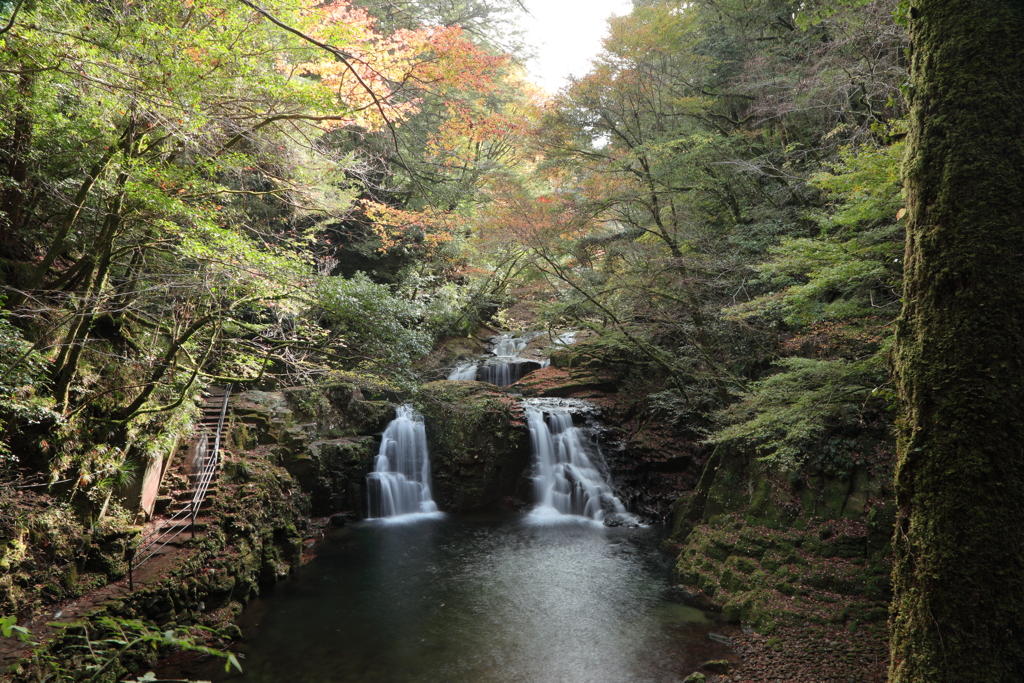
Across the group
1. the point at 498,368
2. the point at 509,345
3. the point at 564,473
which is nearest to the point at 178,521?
the point at 564,473

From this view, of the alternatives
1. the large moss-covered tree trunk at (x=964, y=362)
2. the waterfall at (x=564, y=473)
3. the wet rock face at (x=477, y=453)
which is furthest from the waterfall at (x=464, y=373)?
the large moss-covered tree trunk at (x=964, y=362)

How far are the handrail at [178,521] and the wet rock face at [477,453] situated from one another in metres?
4.95

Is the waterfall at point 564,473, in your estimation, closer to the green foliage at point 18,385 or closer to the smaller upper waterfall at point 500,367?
the smaller upper waterfall at point 500,367

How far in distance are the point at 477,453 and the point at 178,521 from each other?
683 centimetres

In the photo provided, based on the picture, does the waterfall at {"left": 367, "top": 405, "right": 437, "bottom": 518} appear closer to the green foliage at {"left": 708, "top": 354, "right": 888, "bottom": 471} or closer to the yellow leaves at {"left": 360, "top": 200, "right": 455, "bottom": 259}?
the yellow leaves at {"left": 360, "top": 200, "right": 455, "bottom": 259}

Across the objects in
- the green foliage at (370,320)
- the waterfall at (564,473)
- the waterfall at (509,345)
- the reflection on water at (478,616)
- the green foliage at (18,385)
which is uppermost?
the waterfall at (509,345)

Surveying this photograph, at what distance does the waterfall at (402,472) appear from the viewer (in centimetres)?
1290

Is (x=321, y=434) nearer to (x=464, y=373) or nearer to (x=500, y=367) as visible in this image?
(x=464, y=373)

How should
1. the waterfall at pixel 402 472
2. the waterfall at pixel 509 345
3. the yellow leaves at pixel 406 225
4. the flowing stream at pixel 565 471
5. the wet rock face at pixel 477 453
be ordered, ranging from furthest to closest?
the waterfall at pixel 509 345 < the yellow leaves at pixel 406 225 < the wet rock face at pixel 477 453 < the waterfall at pixel 402 472 < the flowing stream at pixel 565 471

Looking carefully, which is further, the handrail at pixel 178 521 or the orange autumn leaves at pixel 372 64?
the handrail at pixel 178 521

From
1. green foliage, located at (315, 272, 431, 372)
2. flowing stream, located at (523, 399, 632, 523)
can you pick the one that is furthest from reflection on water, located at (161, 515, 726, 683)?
green foliage, located at (315, 272, 431, 372)

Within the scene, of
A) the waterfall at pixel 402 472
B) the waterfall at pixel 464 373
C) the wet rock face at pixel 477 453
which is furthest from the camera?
the waterfall at pixel 464 373

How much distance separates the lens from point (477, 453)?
13.5 metres

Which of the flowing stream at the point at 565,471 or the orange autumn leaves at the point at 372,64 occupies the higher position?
the orange autumn leaves at the point at 372,64
